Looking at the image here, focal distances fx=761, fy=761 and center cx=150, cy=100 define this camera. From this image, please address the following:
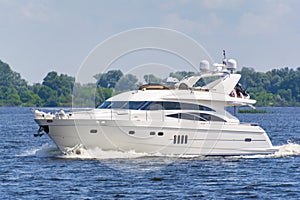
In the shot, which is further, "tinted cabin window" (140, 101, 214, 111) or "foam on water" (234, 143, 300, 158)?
"foam on water" (234, 143, 300, 158)

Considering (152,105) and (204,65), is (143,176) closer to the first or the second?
(152,105)

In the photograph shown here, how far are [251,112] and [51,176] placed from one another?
10982 cm

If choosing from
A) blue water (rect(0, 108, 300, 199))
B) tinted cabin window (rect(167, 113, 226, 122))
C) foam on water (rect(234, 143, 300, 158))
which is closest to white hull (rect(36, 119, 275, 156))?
tinted cabin window (rect(167, 113, 226, 122))

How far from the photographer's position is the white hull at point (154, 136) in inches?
1542

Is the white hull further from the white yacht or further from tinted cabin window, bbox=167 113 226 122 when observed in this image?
tinted cabin window, bbox=167 113 226 122

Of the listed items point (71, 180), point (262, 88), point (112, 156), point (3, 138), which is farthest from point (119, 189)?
point (262, 88)

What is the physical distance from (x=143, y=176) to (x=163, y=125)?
546cm

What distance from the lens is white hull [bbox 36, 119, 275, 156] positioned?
128 ft

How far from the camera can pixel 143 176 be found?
3503cm

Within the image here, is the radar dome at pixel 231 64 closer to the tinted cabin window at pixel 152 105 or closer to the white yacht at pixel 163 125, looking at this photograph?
the white yacht at pixel 163 125

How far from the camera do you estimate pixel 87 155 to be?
1565 inches

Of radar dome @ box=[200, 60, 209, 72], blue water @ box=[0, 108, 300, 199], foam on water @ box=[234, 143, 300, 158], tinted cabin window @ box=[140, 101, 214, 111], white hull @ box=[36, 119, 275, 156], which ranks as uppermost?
radar dome @ box=[200, 60, 209, 72]

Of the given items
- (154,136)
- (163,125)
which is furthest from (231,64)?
(154,136)

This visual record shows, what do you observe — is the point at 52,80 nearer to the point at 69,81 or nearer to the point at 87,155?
the point at 69,81
